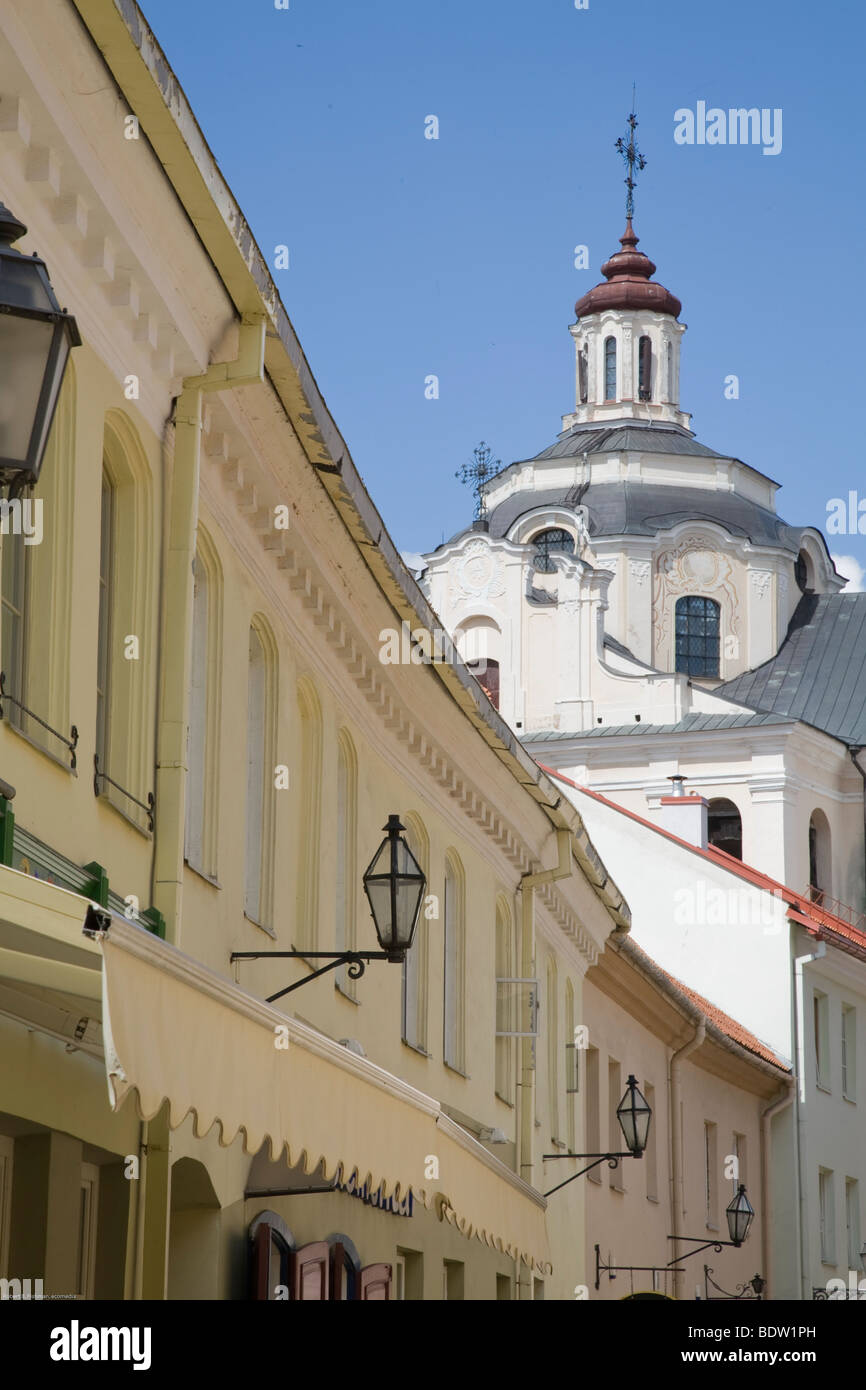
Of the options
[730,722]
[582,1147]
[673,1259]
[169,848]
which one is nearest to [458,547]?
[730,722]

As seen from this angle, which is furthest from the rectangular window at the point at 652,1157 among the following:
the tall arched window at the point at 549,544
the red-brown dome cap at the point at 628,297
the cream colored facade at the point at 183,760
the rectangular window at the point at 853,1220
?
the red-brown dome cap at the point at 628,297

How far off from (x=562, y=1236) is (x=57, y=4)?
52.7 feet

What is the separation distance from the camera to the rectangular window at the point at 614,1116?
82.7 feet

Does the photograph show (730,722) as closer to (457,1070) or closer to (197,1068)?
(457,1070)

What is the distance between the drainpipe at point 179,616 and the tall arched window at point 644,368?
54931 mm

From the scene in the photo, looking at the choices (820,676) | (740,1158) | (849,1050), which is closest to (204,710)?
(740,1158)

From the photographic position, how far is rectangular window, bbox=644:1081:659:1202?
27.0m

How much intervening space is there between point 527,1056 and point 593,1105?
487 centimetres

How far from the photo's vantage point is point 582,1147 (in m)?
23.6

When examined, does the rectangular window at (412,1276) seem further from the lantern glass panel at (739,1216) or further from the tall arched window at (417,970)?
the lantern glass panel at (739,1216)

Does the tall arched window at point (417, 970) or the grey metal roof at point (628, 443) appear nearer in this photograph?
the tall arched window at point (417, 970)

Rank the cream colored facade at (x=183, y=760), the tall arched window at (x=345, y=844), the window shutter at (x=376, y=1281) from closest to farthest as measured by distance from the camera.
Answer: the cream colored facade at (x=183, y=760), the tall arched window at (x=345, y=844), the window shutter at (x=376, y=1281)

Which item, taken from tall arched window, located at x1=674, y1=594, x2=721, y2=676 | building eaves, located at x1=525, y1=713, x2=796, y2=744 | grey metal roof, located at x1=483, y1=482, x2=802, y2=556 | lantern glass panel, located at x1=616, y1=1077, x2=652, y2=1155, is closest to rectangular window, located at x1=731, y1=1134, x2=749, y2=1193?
lantern glass panel, located at x1=616, y1=1077, x2=652, y2=1155
